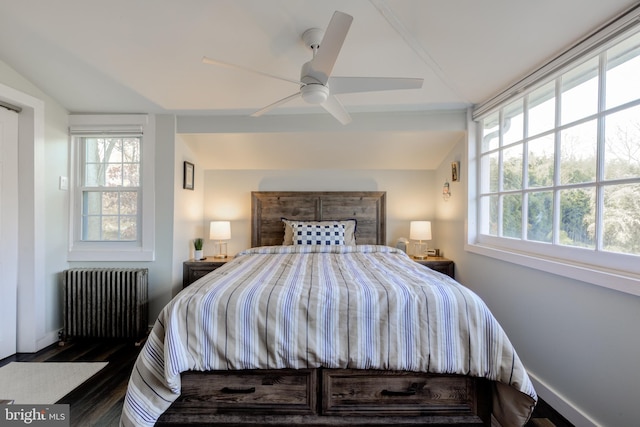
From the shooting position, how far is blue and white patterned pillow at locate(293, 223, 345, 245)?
10.0 feet

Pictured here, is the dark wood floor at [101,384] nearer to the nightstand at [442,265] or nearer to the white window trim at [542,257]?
the white window trim at [542,257]

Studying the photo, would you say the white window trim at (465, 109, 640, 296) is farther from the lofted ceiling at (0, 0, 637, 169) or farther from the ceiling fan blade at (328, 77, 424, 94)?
the ceiling fan blade at (328, 77, 424, 94)

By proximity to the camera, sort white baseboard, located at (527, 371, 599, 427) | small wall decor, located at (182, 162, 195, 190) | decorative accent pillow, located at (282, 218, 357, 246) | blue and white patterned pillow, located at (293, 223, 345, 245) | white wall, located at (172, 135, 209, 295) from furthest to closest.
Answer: decorative accent pillow, located at (282, 218, 357, 246)
blue and white patterned pillow, located at (293, 223, 345, 245)
small wall decor, located at (182, 162, 195, 190)
white wall, located at (172, 135, 209, 295)
white baseboard, located at (527, 371, 599, 427)

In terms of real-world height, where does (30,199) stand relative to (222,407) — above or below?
above

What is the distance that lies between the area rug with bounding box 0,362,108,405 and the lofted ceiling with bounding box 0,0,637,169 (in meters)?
2.31

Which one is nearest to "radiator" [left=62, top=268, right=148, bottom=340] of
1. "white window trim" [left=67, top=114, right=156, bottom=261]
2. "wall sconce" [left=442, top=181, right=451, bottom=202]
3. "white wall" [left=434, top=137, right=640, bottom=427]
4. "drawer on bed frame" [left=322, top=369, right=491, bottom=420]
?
"white window trim" [left=67, top=114, right=156, bottom=261]

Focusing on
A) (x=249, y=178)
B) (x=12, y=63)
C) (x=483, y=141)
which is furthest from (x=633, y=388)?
(x=12, y=63)

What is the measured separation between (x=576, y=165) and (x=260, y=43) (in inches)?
87.2

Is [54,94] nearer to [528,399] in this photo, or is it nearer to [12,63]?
[12,63]

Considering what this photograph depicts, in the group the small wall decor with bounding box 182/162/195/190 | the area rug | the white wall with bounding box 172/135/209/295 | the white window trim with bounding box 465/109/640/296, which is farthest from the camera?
the small wall decor with bounding box 182/162/195/190

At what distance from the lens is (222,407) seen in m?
1.39

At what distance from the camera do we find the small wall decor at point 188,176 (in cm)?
294

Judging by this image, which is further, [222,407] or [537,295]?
[537,295]

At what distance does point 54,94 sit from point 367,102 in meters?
2.90
